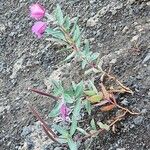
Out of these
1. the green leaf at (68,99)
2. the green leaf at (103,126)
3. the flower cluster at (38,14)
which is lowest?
the green leaf at (103,126)

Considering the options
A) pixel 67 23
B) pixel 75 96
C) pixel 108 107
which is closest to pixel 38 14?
pixel 67 23

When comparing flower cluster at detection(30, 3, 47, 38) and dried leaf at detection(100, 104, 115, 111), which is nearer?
flower cluster at detection(30, 3, 47, 38)

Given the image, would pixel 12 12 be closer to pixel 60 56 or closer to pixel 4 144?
pixel 60 56

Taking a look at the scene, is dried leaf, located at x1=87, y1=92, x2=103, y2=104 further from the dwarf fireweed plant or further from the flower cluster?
the flower cluster

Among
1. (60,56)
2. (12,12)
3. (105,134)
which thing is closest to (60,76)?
(60,56)

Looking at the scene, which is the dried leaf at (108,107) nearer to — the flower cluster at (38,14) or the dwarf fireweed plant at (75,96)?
the dwarf fireweed plant at (75,96)

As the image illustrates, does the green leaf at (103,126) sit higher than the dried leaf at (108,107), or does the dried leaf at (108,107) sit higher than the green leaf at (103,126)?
→ the dried leaf at (108,107)

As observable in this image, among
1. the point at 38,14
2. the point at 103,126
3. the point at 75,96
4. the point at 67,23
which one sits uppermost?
the point at 38,14

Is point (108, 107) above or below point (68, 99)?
below

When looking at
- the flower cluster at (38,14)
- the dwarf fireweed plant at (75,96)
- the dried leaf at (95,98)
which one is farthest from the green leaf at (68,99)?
the flower cluster at (38,14)

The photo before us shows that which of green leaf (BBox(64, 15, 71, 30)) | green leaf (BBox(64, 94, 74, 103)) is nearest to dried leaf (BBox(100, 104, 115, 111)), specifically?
green leaf (BBox(64, 94, 74, 103))

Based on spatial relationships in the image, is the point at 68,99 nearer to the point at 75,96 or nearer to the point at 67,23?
the point at 75,96
